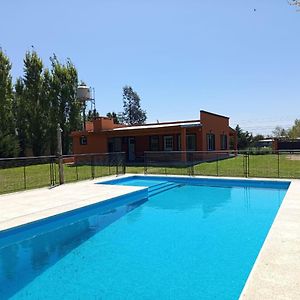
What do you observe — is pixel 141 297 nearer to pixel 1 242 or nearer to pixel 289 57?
pixel 1 242

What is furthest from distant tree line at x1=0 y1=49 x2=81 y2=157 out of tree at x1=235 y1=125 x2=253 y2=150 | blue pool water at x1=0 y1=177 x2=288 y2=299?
blue pool water at x1=0 y1=177 x2=288 y2=299

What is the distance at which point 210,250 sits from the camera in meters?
6.21

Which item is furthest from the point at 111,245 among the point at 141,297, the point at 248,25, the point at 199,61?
the point at 199,61

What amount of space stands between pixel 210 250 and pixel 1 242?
411cm

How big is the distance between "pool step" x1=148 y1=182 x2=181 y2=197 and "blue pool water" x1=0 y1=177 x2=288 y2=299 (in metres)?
2.35

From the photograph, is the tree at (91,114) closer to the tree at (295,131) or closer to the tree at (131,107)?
the tree at (131,107)

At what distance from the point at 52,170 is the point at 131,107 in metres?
47.6

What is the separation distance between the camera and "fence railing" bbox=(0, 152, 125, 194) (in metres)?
13.7

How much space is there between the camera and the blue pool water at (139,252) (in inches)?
185

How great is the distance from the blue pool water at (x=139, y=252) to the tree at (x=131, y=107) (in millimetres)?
49884

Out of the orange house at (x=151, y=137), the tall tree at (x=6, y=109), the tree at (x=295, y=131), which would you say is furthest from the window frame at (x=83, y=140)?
the tree at (x=295, y=131)

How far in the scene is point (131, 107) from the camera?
198ft

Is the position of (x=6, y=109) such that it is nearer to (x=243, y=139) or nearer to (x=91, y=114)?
→ (x=91, y=114)

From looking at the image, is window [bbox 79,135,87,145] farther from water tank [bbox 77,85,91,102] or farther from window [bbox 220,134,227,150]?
window [bbox 220,134,227,150]
